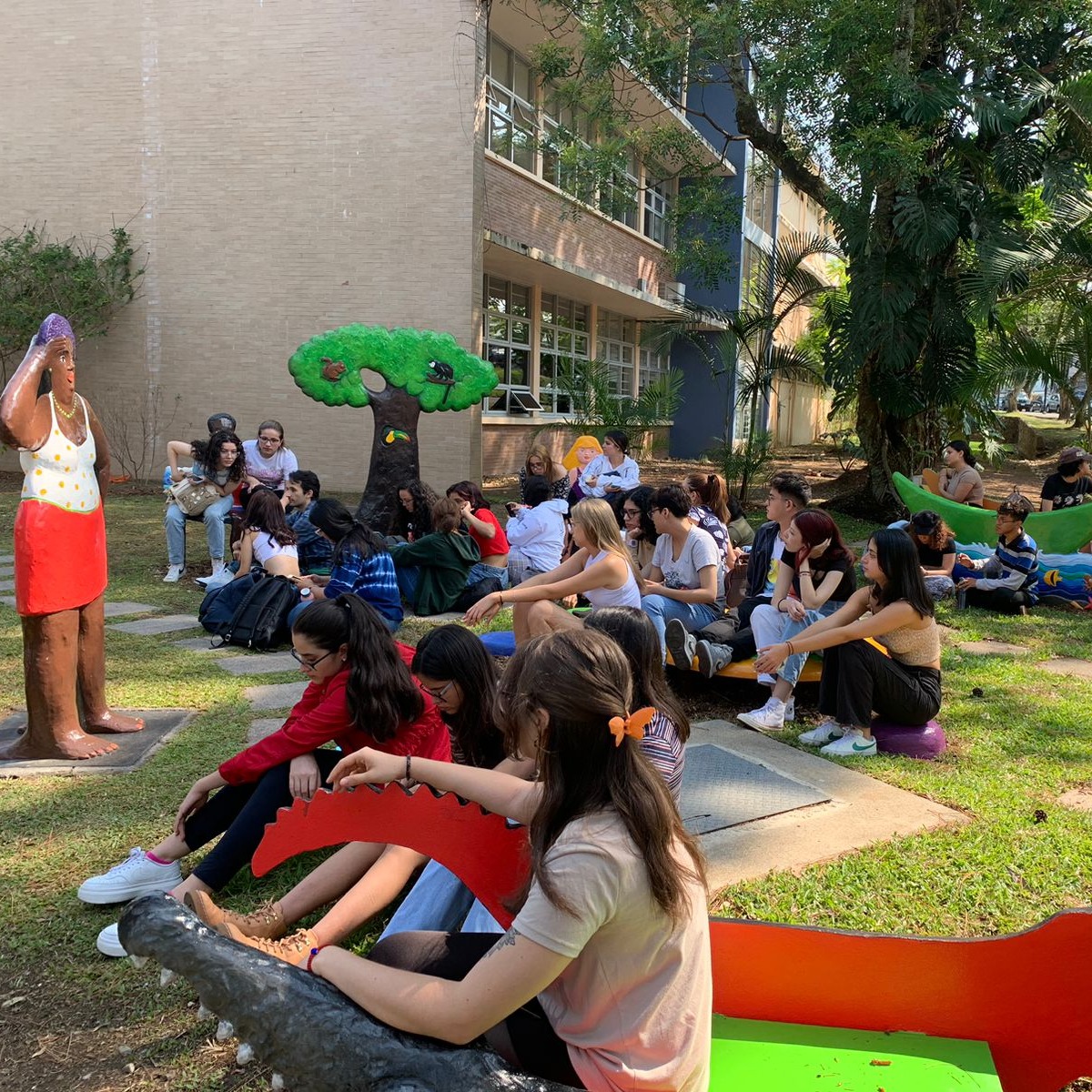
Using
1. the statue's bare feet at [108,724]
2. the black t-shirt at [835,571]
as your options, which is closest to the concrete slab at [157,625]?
the statue's bare feet at [108,724]

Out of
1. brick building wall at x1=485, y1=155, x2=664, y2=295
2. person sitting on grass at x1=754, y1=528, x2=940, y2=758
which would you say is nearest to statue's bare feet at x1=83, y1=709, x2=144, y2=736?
person sitting on grass at x1=754, y1=528, x2=940, y2=758

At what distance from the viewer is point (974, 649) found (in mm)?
6922

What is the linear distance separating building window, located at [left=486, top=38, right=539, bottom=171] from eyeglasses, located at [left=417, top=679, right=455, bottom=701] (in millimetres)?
14581

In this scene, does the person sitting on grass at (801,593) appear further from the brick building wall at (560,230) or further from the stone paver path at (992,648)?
the brick building wall at (560,230)

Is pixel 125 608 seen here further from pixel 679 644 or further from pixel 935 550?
pixel 935 550

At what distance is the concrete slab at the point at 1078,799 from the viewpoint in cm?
415

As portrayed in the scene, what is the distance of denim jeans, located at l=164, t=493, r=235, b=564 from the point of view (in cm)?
884

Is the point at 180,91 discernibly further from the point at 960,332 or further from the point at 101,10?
the point at 960,332

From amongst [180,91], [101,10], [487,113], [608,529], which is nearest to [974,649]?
[608,529]

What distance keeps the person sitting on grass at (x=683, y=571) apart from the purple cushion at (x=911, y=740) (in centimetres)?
142

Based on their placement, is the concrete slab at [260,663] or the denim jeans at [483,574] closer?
the concrete slab at [260,663]

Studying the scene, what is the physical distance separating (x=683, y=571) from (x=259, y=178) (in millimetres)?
12907

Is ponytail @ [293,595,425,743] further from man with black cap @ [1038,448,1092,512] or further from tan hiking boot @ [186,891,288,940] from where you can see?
man with black cap @ [1038,448,1092,512]

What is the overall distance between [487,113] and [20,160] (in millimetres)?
8392
